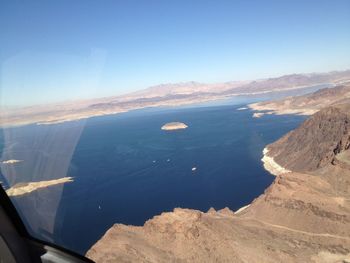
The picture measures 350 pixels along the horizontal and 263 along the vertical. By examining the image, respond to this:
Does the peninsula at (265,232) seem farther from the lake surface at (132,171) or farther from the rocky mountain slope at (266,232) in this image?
the lake surface at (132,171)

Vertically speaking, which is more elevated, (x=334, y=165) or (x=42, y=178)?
(x=42, y=178)

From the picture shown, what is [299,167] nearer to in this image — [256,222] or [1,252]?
[256,222]

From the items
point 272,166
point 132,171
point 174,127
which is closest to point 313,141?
point 272,166

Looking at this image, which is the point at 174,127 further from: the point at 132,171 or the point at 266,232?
the point at 266,232

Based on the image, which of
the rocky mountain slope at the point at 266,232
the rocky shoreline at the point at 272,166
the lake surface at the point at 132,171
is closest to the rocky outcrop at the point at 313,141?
the rocky shoreline at the point at 272,166

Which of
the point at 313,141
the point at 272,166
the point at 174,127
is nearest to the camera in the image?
the point at 272,166

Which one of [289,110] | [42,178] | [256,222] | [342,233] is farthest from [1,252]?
[289,110]
